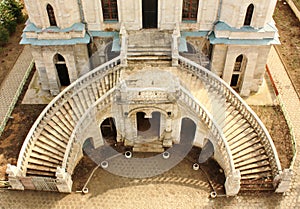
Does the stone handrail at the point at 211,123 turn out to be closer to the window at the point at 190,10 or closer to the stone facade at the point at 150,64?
the stone facade at the point at 150,64

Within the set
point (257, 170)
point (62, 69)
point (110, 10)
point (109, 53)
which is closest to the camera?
point (257, 170)

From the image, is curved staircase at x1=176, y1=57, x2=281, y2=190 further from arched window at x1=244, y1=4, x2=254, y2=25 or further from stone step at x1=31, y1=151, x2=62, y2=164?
stone step at x1=31, y1=151, x2=62, y2=164

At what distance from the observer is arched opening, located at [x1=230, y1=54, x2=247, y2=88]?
3641 cm

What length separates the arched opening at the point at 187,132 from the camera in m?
34.6

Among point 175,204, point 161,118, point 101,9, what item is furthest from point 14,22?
point 175,204

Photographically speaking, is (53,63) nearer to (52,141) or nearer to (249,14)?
(52,141)

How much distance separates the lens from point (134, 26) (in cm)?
3519

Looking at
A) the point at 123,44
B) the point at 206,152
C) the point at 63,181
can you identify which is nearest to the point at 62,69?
the point at 123,44

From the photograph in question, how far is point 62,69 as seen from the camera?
37844 millimetres

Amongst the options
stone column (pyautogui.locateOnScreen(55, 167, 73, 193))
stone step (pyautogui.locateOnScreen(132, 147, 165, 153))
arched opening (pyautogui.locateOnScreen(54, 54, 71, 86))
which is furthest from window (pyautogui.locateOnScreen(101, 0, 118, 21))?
stone column (pyautogui.locateOnScreen(55, 167, 73, 193))

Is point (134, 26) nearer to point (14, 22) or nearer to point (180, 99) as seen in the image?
point (180, 99)

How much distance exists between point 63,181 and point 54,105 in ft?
25.8

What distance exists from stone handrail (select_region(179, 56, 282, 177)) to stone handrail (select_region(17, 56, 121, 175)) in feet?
22.9

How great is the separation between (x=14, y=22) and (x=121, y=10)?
20.9m
